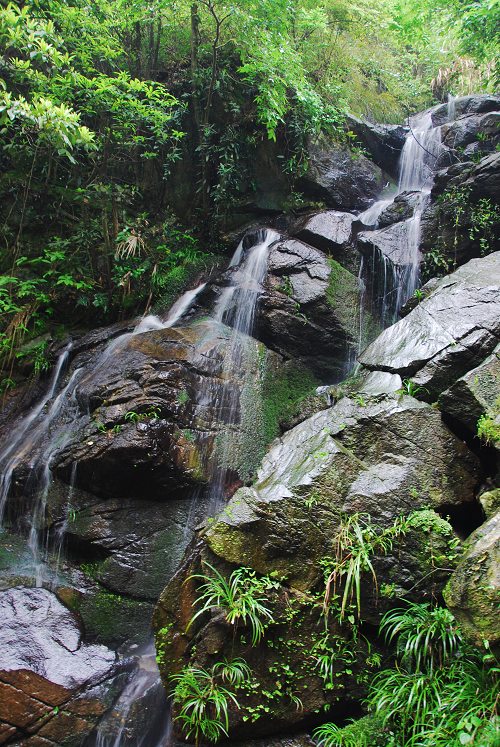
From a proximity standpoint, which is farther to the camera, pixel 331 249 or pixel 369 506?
pixel 331 249

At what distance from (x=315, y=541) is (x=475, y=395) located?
1.97 metres

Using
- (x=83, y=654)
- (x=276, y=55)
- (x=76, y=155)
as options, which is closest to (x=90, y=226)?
(x=76, y=155)

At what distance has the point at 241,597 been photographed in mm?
3664

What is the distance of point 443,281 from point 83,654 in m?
5.95

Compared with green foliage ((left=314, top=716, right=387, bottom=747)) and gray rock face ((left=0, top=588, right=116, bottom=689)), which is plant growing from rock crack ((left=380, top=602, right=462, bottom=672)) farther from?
gray rock face ((left=0, top=588, right=116, bottom=689))

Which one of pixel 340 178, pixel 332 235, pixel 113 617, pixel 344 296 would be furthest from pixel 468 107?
pixel 113 617

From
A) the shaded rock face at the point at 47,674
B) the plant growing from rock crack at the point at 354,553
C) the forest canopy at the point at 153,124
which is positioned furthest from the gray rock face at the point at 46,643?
the forest canopy at the point at 153,124

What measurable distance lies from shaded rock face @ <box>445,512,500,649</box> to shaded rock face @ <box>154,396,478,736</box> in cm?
60

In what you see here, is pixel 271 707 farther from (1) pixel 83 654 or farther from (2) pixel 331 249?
(2) pixel 331 249

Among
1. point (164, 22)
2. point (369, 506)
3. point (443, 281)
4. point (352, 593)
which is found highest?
point (164, 22)

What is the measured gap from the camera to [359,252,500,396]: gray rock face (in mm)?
4797

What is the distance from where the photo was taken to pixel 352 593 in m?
3.69

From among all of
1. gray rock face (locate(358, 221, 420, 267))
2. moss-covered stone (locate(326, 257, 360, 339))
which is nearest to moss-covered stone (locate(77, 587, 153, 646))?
moss-covered stone (locate(326, 257, 360, 339))

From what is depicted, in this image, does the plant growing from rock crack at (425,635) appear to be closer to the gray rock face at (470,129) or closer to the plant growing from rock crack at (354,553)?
the plant growing from rock crack at (354,553)
